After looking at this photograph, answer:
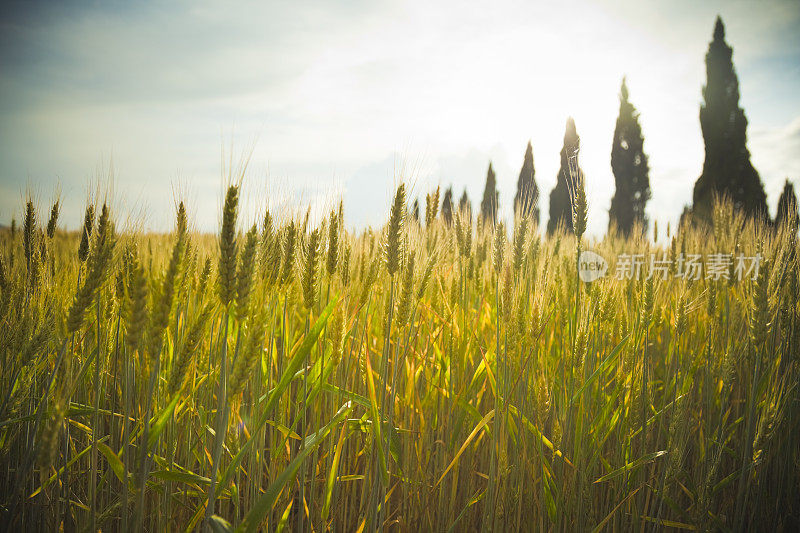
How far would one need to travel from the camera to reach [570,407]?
1370 millimetres

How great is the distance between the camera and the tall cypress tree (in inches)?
771

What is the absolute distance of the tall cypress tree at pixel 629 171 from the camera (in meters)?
19.6

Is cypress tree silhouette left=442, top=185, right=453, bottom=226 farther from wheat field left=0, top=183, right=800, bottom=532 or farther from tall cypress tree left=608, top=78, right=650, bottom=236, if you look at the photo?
tall cypress tree left=608, top=78, right=650, bottom=236

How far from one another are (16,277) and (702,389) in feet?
11.0

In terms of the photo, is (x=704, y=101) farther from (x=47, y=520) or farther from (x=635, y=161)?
(x=47, y=520)

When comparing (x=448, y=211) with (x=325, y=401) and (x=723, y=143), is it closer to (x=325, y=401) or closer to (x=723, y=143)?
(x=723, y=143)

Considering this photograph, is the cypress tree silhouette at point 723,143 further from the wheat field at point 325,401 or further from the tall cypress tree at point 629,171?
the wheat field at point 325,401

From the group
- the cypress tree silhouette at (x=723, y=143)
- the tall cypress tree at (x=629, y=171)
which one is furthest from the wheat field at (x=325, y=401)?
the tall cypress tree at (x=629, y=171)

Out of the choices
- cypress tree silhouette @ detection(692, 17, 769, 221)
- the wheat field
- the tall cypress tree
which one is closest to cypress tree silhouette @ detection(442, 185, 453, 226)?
the wheat field

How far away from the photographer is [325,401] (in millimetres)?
1536

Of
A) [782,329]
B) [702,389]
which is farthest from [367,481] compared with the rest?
[782,329]

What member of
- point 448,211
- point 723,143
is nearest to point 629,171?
point 723,143

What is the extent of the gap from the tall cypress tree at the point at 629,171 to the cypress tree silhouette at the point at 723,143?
3987 millimetres

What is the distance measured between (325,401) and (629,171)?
22.4 m
